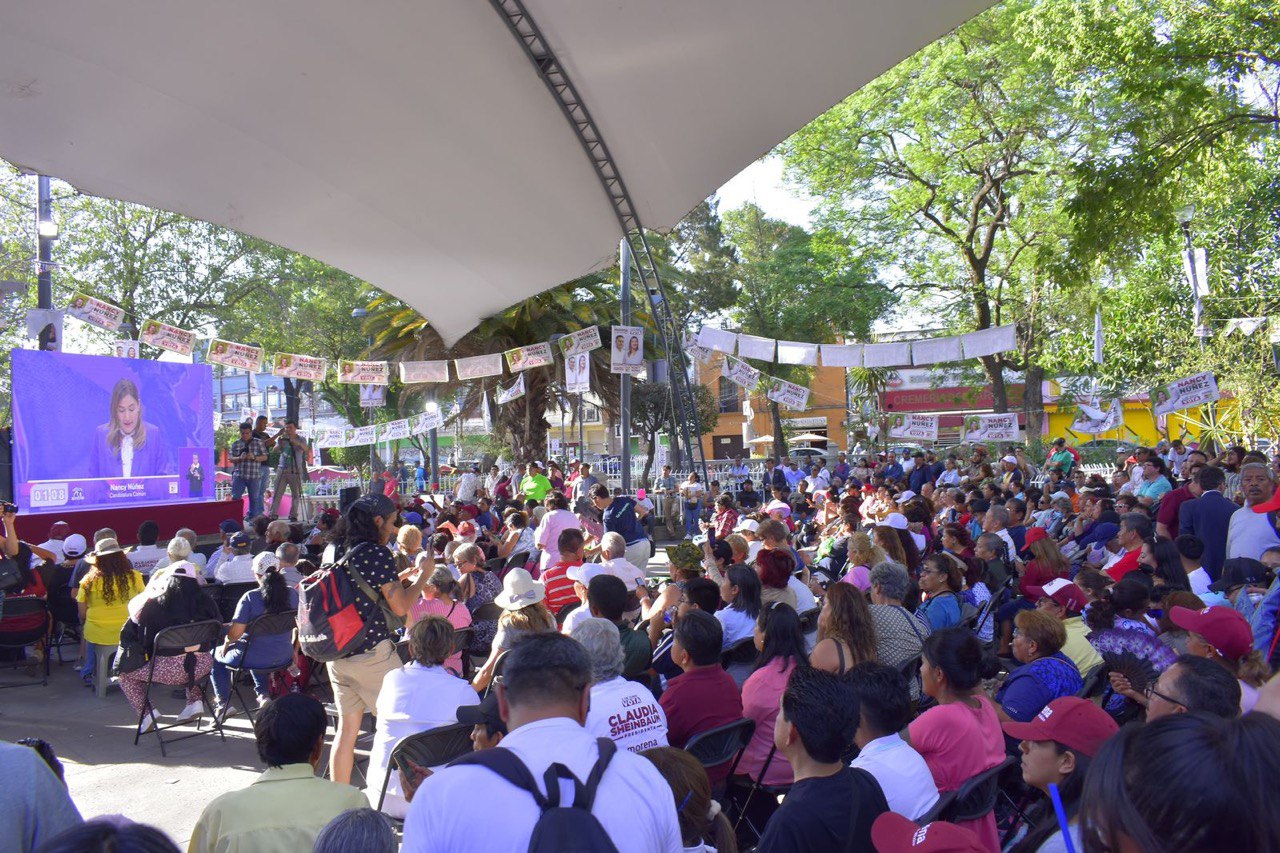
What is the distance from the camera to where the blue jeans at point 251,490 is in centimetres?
1360

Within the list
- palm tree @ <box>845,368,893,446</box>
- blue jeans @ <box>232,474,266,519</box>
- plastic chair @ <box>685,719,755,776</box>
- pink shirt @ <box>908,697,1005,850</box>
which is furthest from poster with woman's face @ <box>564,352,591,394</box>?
palm tree @ <box>845,368,893,446</box>

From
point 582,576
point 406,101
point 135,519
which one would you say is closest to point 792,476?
point 135,519

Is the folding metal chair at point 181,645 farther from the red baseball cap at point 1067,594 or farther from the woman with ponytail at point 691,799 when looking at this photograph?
the red baseball cap at point 1067,594

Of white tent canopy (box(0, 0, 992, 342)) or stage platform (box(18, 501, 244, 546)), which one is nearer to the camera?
white tent canopy (box(0, 0, 992, 342))

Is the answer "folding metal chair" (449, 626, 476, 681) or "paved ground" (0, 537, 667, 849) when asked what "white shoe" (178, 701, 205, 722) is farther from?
"folding metal chair" (449, 626, 476, 681)

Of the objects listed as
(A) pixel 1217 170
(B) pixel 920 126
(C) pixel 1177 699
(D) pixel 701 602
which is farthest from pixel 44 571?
(B) pixel 920 126

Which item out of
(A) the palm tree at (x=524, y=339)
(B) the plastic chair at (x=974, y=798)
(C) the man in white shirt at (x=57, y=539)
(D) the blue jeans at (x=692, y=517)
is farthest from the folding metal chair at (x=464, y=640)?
(A) the palm tree at (x=524, y=339)

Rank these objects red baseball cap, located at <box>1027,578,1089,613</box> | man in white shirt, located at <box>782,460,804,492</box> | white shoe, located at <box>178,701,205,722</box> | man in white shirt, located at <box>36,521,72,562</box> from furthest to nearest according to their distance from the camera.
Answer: man in white shirt, located at <box>782,460,804,492</box> → man in white shirt, located at <box>36,521,72,562</box> → white shoe, located at <box>178,701,205,722</box> → red baseball cap, located at <box>1027,578,1089,613</box>

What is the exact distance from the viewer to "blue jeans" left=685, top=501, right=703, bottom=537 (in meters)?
15.7

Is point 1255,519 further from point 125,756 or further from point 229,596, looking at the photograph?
point 229,596

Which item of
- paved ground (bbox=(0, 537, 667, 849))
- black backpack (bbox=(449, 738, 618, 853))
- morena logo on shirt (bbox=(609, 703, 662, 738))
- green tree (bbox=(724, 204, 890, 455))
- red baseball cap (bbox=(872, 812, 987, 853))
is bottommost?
paved ground (bbox=(0, 537, 667, 849))

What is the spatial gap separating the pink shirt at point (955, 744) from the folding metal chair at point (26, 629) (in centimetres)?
771

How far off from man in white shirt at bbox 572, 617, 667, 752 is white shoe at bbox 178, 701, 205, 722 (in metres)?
4.52

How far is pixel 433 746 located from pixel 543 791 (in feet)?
6.88
